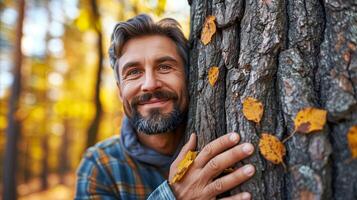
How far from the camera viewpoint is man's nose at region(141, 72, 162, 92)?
2.12m

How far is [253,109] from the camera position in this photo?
5.11ft

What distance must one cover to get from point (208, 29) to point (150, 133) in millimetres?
752

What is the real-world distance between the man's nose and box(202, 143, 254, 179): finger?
660 mm

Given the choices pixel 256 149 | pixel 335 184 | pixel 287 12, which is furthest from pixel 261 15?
pixel 335 184

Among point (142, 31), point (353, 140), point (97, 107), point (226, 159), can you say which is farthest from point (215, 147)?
point (97, 107)

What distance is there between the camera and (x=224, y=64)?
5.71 feet

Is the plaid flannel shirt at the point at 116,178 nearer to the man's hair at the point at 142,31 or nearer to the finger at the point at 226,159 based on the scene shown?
the man's hair at the point at 142,31

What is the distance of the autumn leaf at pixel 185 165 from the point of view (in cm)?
175

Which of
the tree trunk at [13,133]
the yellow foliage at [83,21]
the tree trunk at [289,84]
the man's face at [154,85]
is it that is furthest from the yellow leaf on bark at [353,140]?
the tree trunk at [13,133]

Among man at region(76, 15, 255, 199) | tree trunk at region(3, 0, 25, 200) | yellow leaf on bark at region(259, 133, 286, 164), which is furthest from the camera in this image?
tree trunk at region(3, 0, 25, 200)

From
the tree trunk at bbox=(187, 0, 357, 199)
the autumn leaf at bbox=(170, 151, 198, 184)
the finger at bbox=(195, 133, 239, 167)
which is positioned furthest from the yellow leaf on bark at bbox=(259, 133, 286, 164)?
the autumn leaf at bbox=(170, 151, 198, 184)

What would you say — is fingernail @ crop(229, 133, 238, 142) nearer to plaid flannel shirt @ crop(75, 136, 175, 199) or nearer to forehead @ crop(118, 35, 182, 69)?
forehead @ crop(118, 35, 182, 69)

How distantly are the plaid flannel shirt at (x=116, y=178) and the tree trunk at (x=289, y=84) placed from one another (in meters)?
0.86

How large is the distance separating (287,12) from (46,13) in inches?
501
